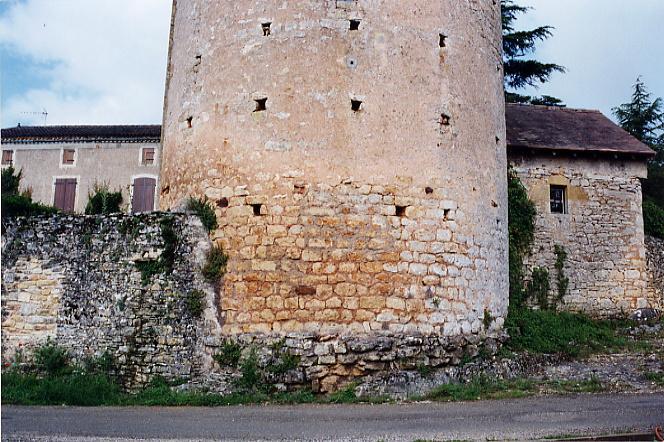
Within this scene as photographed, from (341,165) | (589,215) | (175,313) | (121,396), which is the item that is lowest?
(121,396)

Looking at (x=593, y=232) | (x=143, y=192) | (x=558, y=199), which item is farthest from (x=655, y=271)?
(x=143, y=192)

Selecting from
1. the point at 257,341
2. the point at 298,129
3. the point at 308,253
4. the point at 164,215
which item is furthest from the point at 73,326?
the point at 298,129

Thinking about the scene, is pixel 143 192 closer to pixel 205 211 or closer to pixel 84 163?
pixel 84 163

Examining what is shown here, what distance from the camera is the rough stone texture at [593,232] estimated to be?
52.5 ft

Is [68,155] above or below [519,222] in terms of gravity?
above

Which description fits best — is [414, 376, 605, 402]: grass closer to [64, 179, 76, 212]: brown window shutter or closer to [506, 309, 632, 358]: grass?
[506, 309, 632, 358]: grass

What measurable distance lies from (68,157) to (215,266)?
2285 cm

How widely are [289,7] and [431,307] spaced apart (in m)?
5.81

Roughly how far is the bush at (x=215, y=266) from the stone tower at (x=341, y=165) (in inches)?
6.6

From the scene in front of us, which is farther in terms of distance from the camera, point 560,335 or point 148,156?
point 148,156

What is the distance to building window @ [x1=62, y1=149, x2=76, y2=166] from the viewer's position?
101 ft

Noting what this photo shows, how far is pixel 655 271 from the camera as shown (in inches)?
655

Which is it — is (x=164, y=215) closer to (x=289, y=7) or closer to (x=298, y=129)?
(x=298, y=129)

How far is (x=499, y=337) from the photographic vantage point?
12.1 metres
